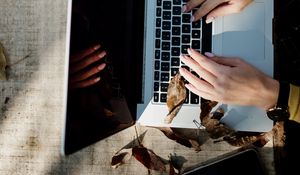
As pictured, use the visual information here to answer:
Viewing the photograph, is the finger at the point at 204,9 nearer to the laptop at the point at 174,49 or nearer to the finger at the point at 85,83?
the laptop at the point at 174,49

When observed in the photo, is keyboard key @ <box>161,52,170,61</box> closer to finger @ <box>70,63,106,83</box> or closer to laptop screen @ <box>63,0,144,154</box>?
laptop screen @ <box>63,0,144,154</box>

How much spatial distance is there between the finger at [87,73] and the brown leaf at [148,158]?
242mm

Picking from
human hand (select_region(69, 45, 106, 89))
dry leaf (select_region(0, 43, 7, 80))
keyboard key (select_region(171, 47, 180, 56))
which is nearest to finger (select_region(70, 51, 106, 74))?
human hand (select_region(69, 45, 106, 89))

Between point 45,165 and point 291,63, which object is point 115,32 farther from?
point 291,63

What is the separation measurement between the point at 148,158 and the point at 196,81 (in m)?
→ 0.19

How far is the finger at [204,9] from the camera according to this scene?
0.91 m

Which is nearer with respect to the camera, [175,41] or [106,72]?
[106,72]

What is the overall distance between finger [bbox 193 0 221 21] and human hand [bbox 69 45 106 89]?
257 millimetres

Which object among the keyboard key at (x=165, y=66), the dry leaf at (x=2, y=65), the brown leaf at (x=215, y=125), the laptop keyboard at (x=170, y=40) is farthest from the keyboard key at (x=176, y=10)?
the dry leaf at (x=2, y=65)

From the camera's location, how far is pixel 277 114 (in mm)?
881

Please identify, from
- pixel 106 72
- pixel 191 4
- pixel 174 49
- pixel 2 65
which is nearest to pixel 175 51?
pixel 174 49

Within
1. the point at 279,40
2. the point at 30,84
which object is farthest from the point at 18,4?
the point at 279,40

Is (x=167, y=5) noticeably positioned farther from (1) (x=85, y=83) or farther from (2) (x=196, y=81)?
(1) (x=85, y=83)

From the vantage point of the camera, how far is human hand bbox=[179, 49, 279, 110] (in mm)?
889
